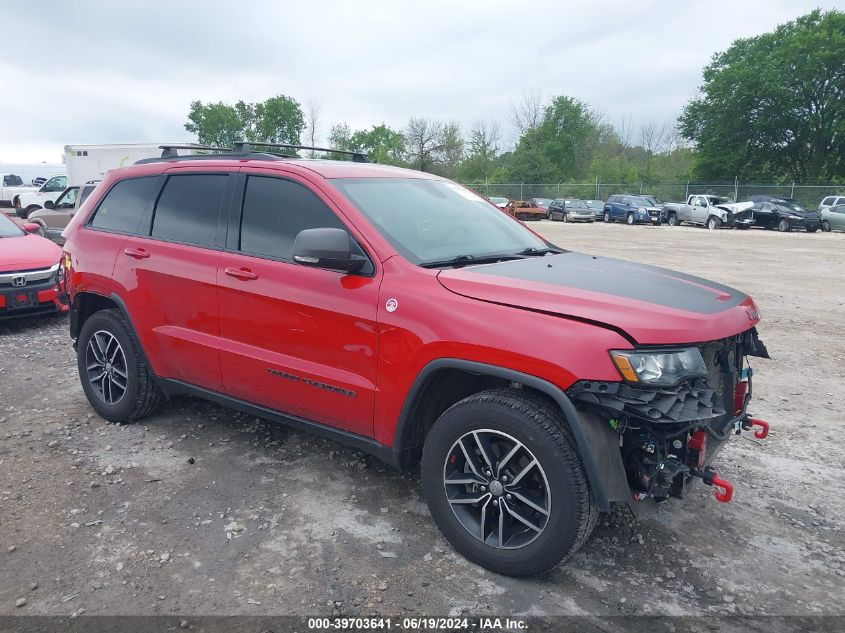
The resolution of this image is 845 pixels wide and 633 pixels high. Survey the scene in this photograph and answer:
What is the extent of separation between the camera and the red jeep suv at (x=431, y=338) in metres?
2.72

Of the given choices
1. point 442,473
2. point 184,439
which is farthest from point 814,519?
point 184,439

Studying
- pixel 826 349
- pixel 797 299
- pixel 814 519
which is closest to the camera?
pixel 814 519

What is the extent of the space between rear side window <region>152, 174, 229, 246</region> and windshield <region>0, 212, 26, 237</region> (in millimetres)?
5378

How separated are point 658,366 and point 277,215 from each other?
2.29 meters

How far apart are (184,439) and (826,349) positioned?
6.48 m

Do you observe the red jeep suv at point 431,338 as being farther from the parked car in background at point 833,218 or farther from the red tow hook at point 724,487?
the parked car in background at point 833,218

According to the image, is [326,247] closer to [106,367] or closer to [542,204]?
[106,367]

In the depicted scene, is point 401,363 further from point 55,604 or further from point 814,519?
point 814,519

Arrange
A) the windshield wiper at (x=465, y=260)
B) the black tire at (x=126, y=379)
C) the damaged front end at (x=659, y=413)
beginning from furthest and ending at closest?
the black tire at (x=126, y=379)
the windshield wiper at (x=465, y=260)
the damaged front end at (x=659, y=413)

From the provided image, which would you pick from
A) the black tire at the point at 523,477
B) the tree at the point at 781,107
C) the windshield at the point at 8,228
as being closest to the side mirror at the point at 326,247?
the black tire at the point at 523,477

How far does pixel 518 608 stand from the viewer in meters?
2.78

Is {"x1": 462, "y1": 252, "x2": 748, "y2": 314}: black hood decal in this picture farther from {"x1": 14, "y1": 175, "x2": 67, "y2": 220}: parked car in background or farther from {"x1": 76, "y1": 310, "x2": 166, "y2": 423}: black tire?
{"x1": 14, "y1": 175, "x2": 67, "y2": 220}: parked car in background

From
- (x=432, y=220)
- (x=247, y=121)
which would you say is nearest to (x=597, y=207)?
(x=432, y=220)

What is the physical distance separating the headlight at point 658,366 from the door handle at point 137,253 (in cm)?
316
